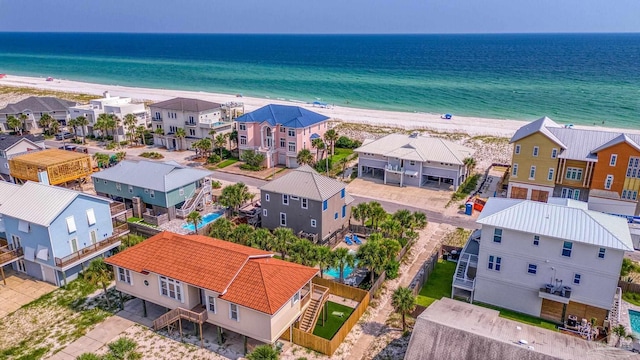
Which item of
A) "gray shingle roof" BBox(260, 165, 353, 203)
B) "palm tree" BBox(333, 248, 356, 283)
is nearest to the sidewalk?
"palm tree" BBox(333, 248, 356, 283)

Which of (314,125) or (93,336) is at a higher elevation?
(314,125)

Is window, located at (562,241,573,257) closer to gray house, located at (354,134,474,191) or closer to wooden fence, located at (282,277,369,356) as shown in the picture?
wooden fence, located at (282,277,369,356)

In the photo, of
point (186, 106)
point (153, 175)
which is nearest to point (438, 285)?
point (153, 175)

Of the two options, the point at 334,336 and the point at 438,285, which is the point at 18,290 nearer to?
the point at 334,336

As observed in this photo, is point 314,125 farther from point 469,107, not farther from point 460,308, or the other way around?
point 469,107

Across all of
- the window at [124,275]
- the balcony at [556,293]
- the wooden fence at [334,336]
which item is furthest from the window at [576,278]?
the window at [124,275]

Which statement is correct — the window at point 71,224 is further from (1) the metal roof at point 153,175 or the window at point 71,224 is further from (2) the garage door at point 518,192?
(2) the garage door at point 518,192

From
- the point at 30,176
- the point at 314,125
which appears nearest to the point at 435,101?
the point at 314,125
